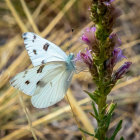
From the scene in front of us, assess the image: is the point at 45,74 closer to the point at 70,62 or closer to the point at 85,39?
the point at 70,62

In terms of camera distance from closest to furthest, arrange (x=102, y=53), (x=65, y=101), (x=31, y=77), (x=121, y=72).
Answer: (x=102, y=53) → (x=121, y=72) → (x=31, y=77) → (x=65, y=101)

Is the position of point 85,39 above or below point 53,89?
above

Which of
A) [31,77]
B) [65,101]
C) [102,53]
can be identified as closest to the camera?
[102,53]

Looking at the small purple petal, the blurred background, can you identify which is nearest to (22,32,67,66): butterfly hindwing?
the blurred background

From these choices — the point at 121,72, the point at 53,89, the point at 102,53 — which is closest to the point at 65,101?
the point at 53,89

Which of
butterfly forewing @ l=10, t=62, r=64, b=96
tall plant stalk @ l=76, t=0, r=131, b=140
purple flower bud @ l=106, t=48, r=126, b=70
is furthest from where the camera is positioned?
butterfly forewing @ l=10, t=62, r=64, b=96

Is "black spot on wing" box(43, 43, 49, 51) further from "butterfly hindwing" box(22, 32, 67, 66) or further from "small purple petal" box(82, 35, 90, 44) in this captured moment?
"small purple petal" box(82, 35, 90, 44)

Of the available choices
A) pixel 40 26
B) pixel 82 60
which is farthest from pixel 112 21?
pixel 40 26

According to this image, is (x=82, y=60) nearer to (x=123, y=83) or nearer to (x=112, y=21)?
(x=112, y=21)
